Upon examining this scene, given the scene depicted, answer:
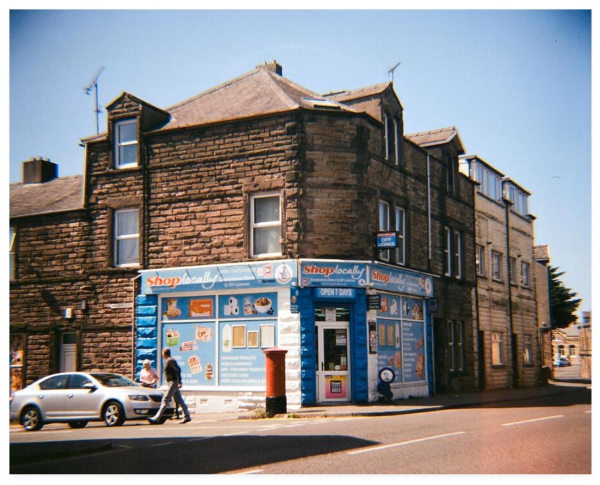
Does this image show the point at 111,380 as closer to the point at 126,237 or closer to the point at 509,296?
the point at 126,237

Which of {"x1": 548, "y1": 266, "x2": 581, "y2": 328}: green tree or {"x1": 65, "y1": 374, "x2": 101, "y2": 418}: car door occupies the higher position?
{"x1": 548, "y1": 266, "x2": 581, "y2": 328}: green tree

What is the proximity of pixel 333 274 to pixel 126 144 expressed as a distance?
301 inches

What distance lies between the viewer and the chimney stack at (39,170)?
2602cm

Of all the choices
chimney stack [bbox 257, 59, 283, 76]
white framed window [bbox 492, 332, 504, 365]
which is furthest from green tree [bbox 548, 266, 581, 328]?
chimney stack [bbox 257, 59, 283, 76]

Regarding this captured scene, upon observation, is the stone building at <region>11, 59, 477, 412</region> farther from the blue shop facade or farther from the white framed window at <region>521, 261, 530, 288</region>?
the white framed window at <region>521, 261, 530, 288</region>

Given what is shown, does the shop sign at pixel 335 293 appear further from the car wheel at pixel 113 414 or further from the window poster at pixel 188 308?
the car wheel at pixel 113 414

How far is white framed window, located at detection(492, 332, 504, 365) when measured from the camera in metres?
31.8

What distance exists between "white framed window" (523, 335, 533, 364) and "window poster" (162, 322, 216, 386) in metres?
19.7

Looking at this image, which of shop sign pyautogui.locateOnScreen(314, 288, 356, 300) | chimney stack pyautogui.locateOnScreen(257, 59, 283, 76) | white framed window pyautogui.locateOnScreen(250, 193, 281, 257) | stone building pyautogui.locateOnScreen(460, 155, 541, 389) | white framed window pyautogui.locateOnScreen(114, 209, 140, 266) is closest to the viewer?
shop sign pyautogui.locateOnScreen(314, 288, 356, 300)

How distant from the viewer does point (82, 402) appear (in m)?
16.5

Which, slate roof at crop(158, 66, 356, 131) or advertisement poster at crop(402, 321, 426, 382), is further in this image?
advertisement poster at crop(402, 321, 426, 382)

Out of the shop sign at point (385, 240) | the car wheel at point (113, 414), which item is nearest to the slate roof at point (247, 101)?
the shop sign at point (385, 240)
